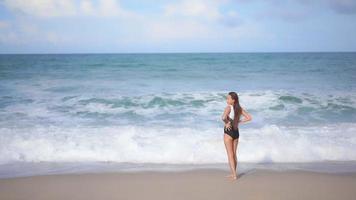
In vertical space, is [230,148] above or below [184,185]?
above

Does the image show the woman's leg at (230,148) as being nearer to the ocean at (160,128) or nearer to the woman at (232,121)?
the woman at (232,121)

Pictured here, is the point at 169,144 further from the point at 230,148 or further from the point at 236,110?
the point at 236,110

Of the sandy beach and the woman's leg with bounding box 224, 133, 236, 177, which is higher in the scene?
the woman's leg with bounding box 224, 133, 236, 177

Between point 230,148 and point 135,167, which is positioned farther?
point 135,167

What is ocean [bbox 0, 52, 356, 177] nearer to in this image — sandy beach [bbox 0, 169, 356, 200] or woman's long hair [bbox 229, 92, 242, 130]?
sandy beach [bbox 0, 169, 356, 200]

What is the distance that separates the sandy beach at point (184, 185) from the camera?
536 cm

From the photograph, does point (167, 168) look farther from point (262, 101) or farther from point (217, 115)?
point (262, 101)

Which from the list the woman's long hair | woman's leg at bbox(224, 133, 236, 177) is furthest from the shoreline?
the woman's long hair

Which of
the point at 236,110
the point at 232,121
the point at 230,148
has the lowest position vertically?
the point at 230,148

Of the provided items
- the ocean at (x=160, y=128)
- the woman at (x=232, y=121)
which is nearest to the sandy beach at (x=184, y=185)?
the woman at (x=232, y=121)

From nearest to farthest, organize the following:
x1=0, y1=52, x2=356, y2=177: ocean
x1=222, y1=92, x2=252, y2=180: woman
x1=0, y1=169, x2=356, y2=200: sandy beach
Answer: x1=0, y1=169, x2=356, y2=200: sandy beach → x1=222, y1=92, x2=252, y2=180: woman → x1=0, y1=52, x2=356, y2=177: ocean

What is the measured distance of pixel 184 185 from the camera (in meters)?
5.71

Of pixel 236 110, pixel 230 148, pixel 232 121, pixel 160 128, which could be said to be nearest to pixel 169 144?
pixel 160 128

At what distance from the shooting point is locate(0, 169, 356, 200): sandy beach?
5359 millimetres
